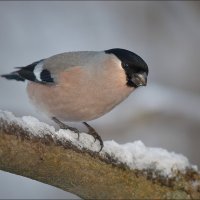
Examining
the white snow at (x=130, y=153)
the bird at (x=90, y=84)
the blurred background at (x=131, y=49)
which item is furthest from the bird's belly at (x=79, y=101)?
the blurred background at (x=131, y=49)

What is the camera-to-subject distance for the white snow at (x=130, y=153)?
1.90 meters

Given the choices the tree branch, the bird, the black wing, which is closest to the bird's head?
the bird

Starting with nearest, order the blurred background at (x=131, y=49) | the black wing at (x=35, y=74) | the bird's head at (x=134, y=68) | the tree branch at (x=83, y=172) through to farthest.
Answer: the tree branch at (x=83, y=172) → the bird's head at (x=134, y=68) → the black wing at (x=35, y=74) → the blurred background at (x=131, y=49)

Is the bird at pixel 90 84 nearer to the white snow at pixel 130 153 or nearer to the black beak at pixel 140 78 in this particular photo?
the black beak at pixel 140 78

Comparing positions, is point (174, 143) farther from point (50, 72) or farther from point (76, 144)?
point (76, 144)

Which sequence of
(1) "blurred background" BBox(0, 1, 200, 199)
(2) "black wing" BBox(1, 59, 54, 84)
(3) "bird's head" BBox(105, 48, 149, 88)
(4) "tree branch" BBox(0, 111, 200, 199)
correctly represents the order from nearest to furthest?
1. (4) "tree branch" BBox(0, 111, 200, 199)
2. (3) "bird's head" BBox(105, 48, 149, 88)
3. (2) "black wing" BBox(1, 59, 54, 84)
4. (1) "blurred background" BBox(0, 1, 200, 199)

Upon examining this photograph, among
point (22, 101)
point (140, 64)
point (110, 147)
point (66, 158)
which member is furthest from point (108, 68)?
point (22, 101)

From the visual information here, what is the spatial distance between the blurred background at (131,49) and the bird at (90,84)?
Answer: 3.35 feet

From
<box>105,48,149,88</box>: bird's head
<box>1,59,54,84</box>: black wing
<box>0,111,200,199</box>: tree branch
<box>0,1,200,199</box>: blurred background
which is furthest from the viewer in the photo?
<box>0,1,200,199</box>: blurred background

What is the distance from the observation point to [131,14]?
4.77 metres

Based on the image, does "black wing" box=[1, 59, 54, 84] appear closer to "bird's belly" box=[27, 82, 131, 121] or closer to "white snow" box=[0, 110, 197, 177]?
"bird's belly" box=[27, 82, 131, 121]

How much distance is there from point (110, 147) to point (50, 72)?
756mm

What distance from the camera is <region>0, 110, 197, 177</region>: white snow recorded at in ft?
6.23

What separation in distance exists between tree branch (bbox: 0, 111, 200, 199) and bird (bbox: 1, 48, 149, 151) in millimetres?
469
